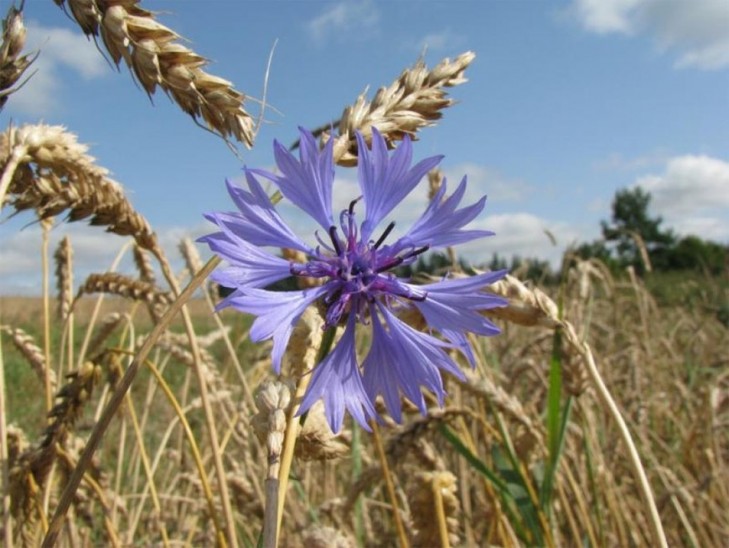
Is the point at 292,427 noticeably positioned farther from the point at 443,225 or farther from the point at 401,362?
the point at 443,225

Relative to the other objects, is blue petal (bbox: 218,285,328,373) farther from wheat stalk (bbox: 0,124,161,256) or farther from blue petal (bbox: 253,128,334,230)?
wheat stalk (bbox: 0,124,161,256)

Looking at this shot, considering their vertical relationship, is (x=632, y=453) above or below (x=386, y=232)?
below

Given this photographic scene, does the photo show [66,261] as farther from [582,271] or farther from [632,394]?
[632,394]

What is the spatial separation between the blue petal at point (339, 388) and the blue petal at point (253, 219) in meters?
0.12

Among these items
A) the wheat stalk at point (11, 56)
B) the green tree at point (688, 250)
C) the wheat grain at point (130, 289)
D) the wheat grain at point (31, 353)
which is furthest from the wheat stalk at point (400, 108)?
the green tree at point (688, 250)

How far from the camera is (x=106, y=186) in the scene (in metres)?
0.89

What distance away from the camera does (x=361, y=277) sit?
2.34 ft

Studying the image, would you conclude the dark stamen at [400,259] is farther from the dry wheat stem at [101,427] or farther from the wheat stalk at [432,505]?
the wheat stalk at [432,505]

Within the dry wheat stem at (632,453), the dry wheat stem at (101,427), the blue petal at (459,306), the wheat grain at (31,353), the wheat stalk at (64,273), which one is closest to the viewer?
the dry wheat stem at (101,427)

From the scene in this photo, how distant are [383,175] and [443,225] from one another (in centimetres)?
8

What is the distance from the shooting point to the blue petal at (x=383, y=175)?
68 cm

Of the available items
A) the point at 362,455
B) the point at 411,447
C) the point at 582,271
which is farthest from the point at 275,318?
the point at 582,271

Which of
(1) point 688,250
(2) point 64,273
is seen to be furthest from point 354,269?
(1) point 688,250

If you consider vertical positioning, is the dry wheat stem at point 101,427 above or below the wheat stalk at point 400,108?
below
